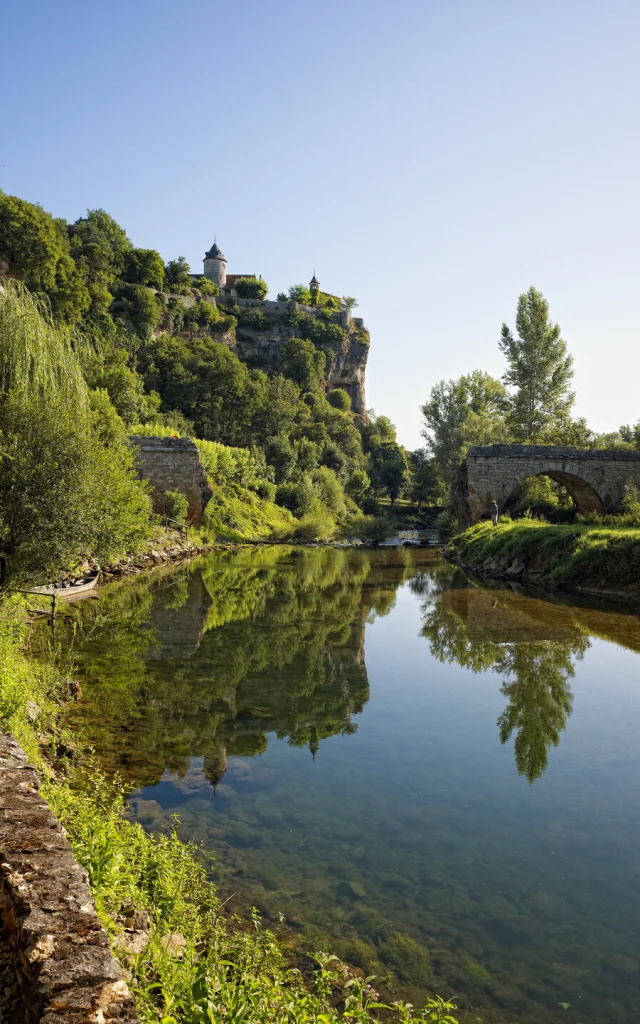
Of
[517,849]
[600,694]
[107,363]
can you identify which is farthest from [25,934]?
[107,363]

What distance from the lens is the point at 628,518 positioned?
22.3 meters

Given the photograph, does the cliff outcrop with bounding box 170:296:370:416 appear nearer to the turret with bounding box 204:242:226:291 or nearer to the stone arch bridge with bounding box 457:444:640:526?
the turret with bounding box 204:242:226:291

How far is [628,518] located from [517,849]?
19325 millimetres

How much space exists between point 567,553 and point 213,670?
46.7 ft

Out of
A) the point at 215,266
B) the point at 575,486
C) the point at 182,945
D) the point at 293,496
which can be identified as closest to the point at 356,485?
the point at 293,496

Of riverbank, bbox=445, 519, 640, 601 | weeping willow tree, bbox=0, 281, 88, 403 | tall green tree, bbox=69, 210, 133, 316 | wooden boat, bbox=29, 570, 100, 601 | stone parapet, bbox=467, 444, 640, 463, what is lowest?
wooden boat, bbox=29, 570, 100, 601

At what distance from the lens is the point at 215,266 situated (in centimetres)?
8231

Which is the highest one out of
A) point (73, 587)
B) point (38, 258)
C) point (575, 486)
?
point (38, 258)

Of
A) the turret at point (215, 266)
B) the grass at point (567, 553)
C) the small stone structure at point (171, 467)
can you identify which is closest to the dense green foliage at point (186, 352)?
the turret at point (215, 266)

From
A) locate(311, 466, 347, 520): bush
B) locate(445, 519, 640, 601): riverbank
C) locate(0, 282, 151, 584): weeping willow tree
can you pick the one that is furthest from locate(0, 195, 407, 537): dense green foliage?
locate(0, 282, 151, 584): weeping willow tree

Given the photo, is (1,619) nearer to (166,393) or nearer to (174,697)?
(174,697)

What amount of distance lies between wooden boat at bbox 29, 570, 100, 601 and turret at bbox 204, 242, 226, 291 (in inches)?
2767

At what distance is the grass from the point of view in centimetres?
1859

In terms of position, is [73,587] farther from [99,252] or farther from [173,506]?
[99,252]
